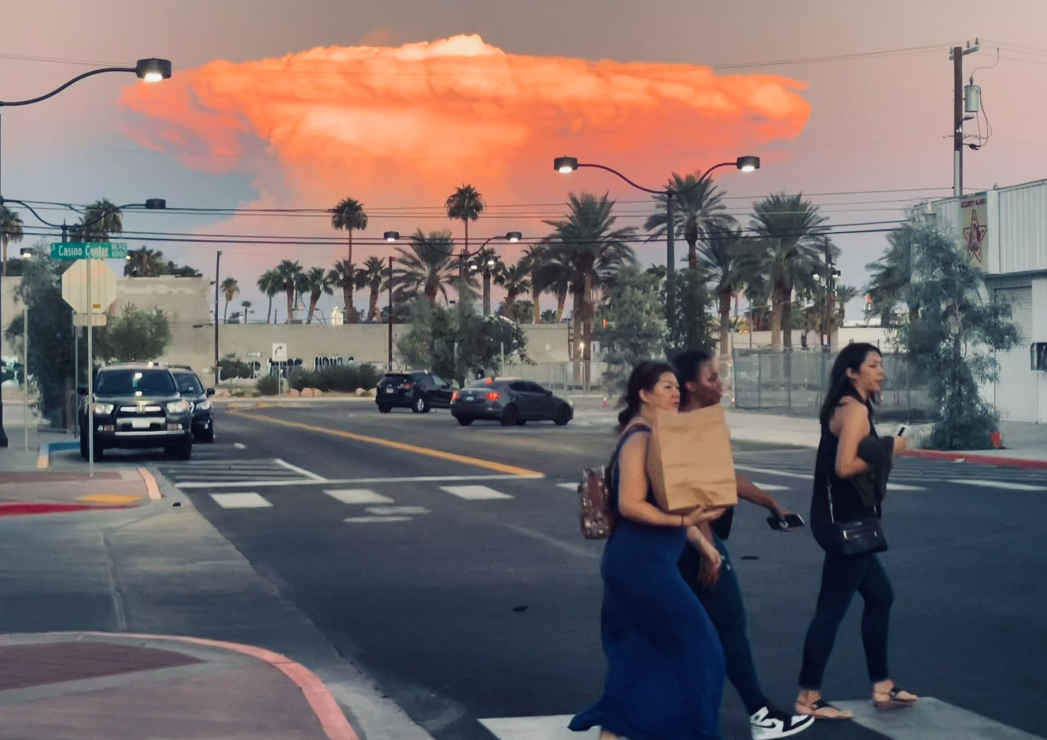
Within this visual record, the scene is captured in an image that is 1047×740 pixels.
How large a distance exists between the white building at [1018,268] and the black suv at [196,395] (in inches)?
762

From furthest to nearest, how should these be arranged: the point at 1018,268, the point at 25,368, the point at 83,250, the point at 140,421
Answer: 1. the point at 1018,268
2. the point at 25,368
3. the point at 140,421
4. the point at 83,250

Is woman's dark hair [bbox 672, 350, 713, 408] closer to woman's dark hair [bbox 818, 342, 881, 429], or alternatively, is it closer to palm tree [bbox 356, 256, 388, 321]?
woman's dark hair [bbox 818, 342, 881, 429]

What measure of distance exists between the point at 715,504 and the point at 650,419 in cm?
58

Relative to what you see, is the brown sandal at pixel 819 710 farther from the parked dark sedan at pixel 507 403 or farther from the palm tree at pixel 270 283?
the palm tree at pixel 270 283

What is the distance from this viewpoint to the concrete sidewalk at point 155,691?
22.7 feet

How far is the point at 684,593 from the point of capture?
620 cm

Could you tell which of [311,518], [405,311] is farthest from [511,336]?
[311,518]

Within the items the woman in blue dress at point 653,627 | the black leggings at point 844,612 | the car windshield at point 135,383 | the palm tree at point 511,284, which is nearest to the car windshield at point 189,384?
the car windshield at point 135,383

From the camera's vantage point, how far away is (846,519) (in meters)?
7.53

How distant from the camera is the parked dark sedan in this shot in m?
45.0

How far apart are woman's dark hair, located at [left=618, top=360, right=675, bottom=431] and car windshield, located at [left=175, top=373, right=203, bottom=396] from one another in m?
26.6

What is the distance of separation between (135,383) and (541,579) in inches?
761

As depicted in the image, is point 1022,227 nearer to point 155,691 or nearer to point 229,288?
point 155,691

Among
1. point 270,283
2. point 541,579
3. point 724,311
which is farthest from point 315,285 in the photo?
point 541,579
